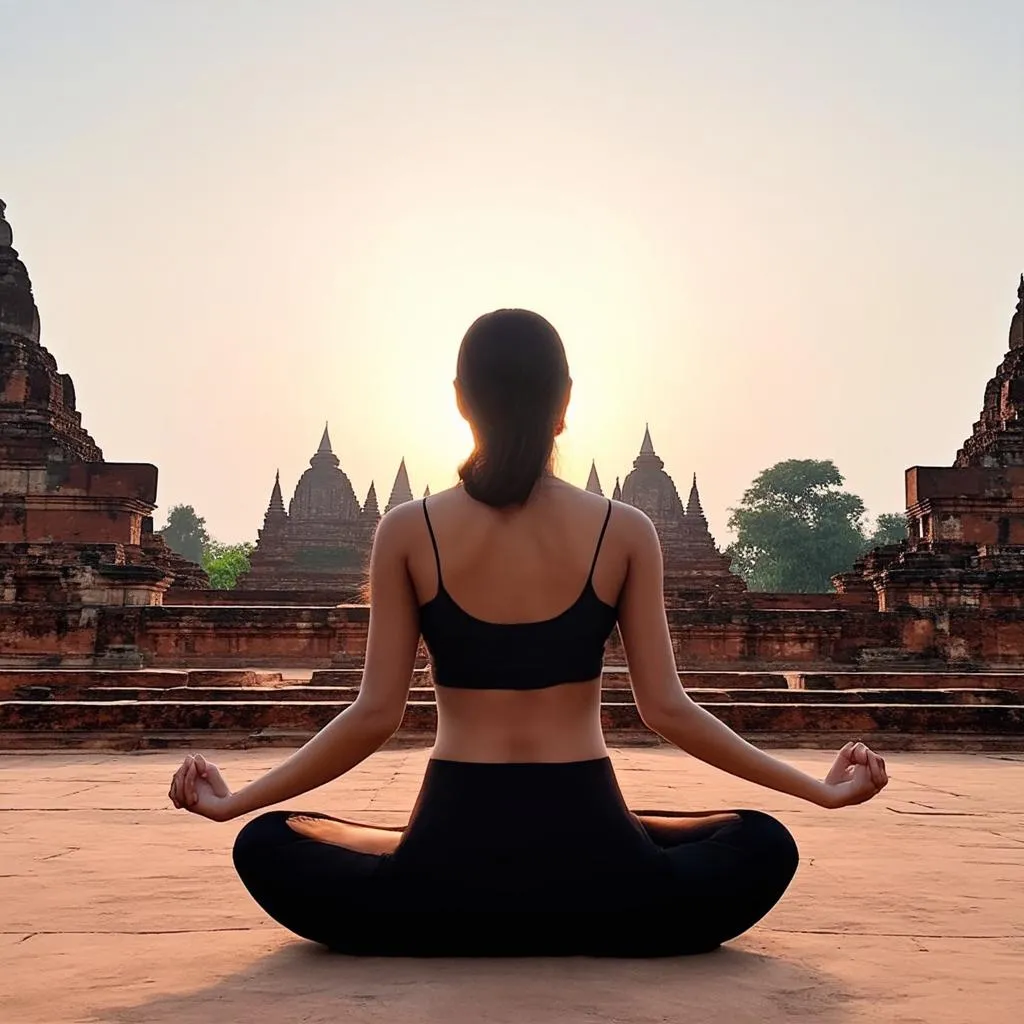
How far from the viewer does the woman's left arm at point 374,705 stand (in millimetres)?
2357

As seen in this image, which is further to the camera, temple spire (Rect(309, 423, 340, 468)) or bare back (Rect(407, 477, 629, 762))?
temple spire (Rect(309, 423, 340, 468))

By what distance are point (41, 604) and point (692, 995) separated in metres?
13.0

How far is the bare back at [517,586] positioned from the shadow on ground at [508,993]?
40cm

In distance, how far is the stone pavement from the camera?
196 cm

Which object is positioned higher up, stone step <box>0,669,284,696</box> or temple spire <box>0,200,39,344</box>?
temple spire <box>0,200,39,344</box>

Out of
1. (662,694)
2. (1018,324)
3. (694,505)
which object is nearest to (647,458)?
(694,505)

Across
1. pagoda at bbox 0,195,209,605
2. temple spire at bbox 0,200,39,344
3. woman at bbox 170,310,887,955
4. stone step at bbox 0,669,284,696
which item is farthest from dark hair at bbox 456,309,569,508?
temple spire at bbox 0,200,39,344

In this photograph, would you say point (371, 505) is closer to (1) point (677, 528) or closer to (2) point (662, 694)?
(1) point (677, 528)

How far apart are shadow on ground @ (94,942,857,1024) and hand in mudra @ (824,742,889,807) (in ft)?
1.08

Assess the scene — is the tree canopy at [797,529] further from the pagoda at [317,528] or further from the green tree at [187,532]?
the green tree at [187,532]

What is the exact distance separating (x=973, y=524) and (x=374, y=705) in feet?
55.3

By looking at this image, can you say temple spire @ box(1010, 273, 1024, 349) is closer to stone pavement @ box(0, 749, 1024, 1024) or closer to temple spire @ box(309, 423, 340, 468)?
stone pavement @ box(0, 749, 1024, 1024)

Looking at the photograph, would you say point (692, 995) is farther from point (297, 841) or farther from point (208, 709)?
point (208, 709)

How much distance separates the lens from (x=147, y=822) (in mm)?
4402
